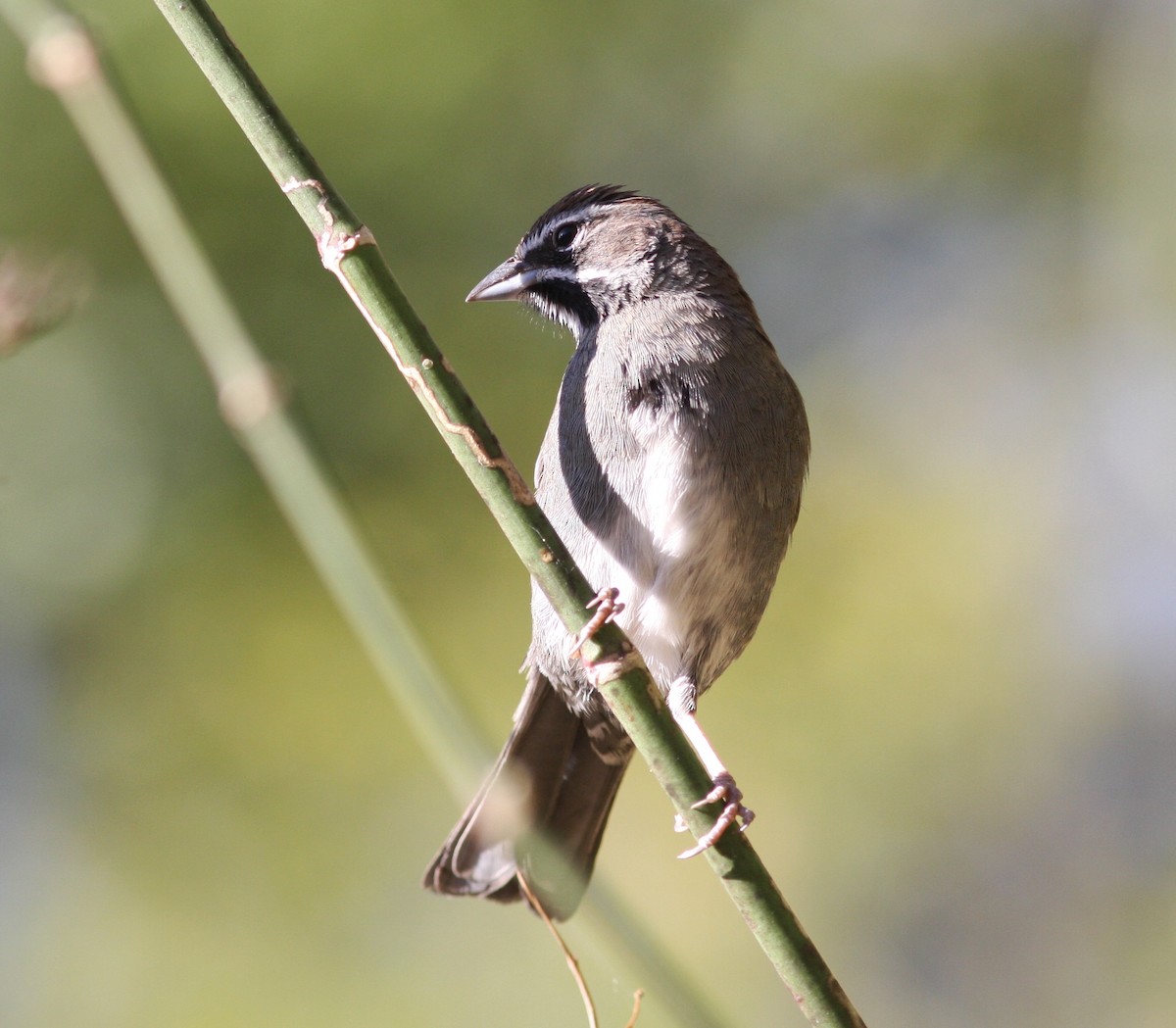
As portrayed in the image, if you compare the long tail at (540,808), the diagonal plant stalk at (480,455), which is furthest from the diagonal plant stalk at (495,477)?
the long tail at (540,808)

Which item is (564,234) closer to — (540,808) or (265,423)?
(540,808)

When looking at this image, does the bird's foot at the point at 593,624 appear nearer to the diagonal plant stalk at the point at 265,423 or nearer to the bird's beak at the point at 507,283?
the diagonal plant stalk at the point at 265,423

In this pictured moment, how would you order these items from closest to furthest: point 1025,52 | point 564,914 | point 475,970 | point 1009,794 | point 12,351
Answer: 1. point 12,351
2. point 564,914
3. point 475,970
4. point 1009,794
5. point 1025,52

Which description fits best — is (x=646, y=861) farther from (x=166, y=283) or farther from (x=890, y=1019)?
(x=166, y=283)

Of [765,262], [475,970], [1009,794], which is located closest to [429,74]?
[765,262]

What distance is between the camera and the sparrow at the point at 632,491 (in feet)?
12.8

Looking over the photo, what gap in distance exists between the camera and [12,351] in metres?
1.81

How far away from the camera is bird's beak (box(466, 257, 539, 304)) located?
15.0ft

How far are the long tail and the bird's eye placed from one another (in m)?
1.46

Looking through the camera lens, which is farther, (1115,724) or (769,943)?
(1115,724)

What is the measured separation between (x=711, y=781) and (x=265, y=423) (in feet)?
3.25

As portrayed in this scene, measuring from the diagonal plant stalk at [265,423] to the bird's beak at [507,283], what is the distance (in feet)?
7.50

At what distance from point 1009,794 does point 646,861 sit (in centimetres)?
231

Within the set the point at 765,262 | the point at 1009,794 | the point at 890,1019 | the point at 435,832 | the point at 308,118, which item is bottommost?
the point at 890,1019
